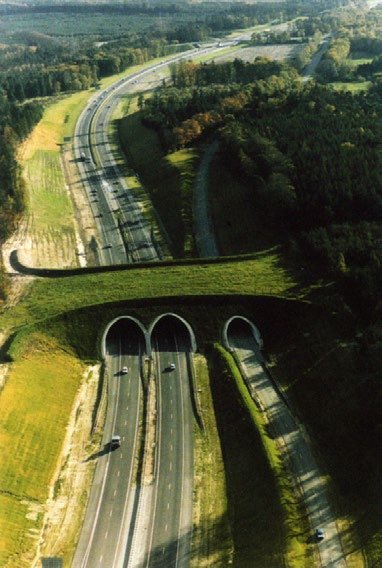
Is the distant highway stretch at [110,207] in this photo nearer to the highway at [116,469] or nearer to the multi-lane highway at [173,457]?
the highway at [116,469]

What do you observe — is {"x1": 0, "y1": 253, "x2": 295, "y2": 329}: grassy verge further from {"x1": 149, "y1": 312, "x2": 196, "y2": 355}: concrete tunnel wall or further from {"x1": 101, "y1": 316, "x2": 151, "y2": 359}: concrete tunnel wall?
{"x1": 101, "y1": 316, "x2": 151, "y2": 359}: concrete tunnel wall

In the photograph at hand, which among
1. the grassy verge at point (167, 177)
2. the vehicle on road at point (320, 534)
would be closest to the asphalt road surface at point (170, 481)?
the vehicle on road at point (320, 534)

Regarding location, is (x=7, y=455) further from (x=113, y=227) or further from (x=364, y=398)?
(x=113, y=227)

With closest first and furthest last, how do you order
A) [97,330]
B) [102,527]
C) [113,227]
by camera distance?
[102,527], [97,330], [113,227]

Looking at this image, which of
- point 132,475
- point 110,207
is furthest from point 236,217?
point 132,475

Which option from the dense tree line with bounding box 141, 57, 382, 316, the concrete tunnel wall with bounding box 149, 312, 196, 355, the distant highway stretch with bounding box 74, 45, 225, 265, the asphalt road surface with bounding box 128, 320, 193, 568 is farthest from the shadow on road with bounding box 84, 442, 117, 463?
the distant highway stretch with bounding box 74, 45, 225, 265

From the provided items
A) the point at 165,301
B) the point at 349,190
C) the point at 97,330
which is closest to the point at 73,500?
the point at 97,330
